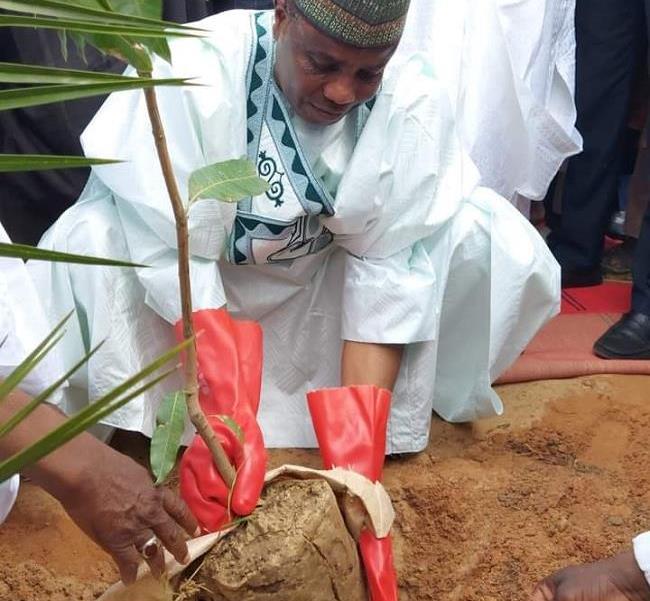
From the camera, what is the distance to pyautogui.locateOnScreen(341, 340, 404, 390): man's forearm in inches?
85.5

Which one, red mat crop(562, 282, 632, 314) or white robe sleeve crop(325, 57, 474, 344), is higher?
white robe sleeve crop(325, 57, 474, 344)

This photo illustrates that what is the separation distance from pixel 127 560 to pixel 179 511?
89mm

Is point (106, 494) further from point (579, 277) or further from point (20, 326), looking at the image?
point (579, 277)

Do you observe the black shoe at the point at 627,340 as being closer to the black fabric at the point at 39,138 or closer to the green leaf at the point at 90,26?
the black fabric at the point at 39,138

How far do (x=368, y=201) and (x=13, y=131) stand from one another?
910 mm

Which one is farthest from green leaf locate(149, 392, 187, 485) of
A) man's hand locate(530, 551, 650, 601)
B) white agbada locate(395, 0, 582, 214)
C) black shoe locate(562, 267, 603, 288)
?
black shoe locate(562, 267, 603, 288)

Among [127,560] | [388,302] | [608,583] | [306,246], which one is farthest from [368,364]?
[127,560]

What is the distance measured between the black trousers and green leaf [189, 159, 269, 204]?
1936 millimetres

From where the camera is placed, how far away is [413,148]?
214 centimetres

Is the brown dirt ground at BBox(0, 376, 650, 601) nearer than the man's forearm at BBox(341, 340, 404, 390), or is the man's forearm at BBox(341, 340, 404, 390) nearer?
the brown dirt ground at BBox(0, 376, 650, 601)

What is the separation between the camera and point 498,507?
213cm

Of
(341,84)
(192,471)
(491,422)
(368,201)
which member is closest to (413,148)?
(368,201)

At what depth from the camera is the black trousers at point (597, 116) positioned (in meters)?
2.96

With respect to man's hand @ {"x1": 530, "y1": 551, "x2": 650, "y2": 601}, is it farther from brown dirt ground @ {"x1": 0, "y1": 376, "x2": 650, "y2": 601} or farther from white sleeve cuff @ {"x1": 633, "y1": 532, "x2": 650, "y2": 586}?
brown dirt ground @ {"x1": 0, "y1": 376, "x2": 650, "y2": 601}
